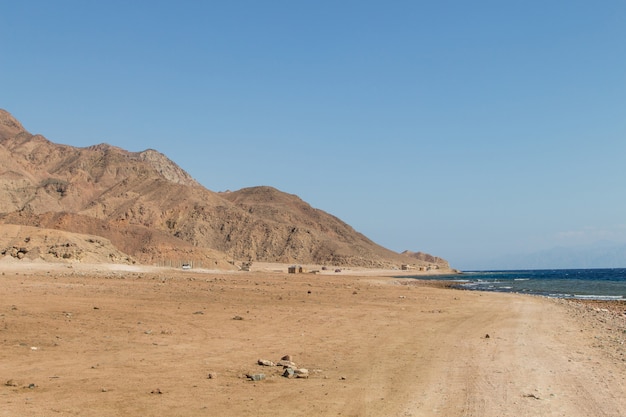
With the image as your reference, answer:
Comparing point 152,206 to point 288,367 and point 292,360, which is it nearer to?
point 292,360

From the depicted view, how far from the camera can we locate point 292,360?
41.8 ft

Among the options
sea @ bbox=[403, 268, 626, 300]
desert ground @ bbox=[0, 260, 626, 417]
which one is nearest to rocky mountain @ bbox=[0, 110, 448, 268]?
sea @ bbox=[403, 268, 626, 300]

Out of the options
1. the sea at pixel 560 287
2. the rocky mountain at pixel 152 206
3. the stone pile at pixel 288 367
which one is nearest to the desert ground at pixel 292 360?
the stone pile at pixel 288 367

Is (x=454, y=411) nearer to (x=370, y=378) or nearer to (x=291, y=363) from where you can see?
(x=370, y=378)

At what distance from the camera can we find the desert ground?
8.90 metres

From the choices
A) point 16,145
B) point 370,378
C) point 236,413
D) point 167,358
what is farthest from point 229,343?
point 16,145

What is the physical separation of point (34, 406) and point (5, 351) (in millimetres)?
5002

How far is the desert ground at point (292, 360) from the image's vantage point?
29.2 ft

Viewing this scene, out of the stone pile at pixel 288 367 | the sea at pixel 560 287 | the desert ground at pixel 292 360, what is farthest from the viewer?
the sea at pixel 560 287

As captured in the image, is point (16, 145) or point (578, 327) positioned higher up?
point (16, 145)

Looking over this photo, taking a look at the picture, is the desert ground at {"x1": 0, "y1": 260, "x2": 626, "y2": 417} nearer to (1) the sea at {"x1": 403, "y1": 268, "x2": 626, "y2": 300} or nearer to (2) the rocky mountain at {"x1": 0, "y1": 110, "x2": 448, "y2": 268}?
(1) the sea at {"x1": 403, "y1": 268, "x2": 626, "y2": 300}

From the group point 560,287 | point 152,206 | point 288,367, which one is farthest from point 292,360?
point 152,206

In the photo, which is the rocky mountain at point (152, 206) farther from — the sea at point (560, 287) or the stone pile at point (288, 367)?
the stone pile at point (288, 367)

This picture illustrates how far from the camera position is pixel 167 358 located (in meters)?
12.4
